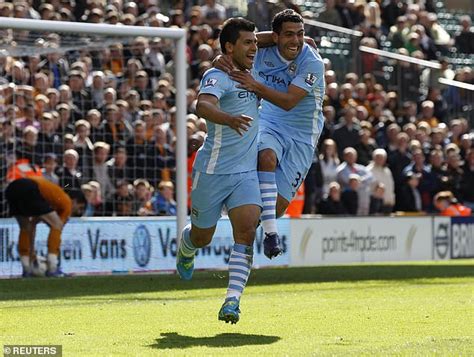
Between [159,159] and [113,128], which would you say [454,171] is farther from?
[113,128]

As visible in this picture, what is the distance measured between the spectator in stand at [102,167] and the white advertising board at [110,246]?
842mm

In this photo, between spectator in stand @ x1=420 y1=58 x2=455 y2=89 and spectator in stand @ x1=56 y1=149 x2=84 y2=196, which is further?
spectator in stand @ x1=420 y1=58 x2=455 y2=89

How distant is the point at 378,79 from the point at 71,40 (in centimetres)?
871

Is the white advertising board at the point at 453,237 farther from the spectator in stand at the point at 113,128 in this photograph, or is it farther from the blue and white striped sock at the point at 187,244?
the blue and white striped sock at the point at 187,244

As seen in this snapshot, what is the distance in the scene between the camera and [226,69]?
9258 millimetres

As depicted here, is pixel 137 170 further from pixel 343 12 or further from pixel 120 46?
pixel 343 12

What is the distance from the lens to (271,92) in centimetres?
963

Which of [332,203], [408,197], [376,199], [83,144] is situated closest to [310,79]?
[83,144]

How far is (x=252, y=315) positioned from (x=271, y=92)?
1.92 m

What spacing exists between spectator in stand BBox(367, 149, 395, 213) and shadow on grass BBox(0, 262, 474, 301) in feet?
8.40

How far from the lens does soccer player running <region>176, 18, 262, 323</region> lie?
9.13 meters

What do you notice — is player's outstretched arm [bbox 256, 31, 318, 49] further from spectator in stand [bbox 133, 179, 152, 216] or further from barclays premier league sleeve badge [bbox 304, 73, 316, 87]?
spectator in stand [bbox 133, 179, 152, 216]

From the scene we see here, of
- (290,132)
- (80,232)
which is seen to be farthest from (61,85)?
(290,132)

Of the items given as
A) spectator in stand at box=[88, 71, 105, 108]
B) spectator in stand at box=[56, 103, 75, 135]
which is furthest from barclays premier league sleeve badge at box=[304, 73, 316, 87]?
spectator in stand at box=[88, 71, 105, 108]
